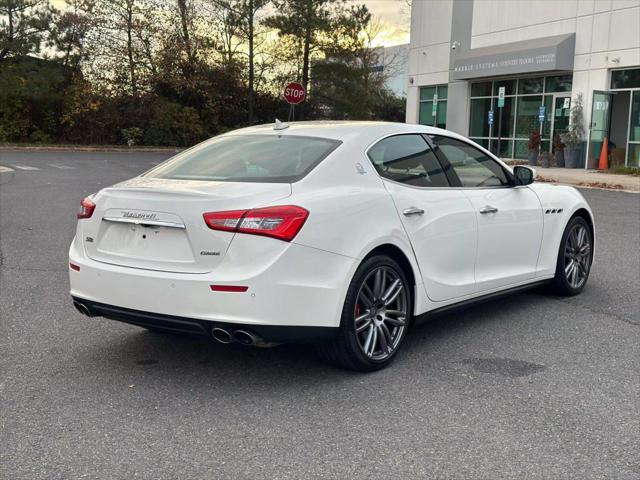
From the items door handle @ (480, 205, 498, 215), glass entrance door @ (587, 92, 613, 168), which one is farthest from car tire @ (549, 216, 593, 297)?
glass entrance door @ (587, 92, 613, 168)

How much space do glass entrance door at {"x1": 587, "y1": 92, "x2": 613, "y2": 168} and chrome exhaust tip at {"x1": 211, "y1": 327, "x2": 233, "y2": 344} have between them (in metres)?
23.6

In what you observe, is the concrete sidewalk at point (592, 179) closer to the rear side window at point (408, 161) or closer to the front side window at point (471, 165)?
the front side window at point (471, 165)

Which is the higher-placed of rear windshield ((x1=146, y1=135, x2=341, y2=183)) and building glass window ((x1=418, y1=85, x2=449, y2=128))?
building glass window ((x1=418, y1=85, x2=449, y2=128))

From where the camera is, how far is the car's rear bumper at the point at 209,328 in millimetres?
3902

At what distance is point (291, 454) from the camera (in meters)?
3.35

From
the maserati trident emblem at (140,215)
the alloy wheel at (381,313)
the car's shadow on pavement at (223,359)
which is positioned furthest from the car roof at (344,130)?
the car's shadow on pavement at (223,359)

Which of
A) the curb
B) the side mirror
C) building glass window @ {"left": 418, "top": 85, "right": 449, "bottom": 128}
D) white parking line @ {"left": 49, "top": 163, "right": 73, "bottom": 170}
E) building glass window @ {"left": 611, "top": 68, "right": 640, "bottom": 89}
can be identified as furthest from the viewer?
building glass window @ {"left": 418, "top": 85, "right": 449, "bottom": 128}

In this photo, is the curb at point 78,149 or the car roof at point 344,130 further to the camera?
the curb at point 78,149

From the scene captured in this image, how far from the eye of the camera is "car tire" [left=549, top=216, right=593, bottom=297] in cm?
644

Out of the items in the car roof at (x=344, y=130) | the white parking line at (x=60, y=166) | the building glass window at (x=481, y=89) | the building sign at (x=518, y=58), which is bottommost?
the white parking line at (x=60, y=166)

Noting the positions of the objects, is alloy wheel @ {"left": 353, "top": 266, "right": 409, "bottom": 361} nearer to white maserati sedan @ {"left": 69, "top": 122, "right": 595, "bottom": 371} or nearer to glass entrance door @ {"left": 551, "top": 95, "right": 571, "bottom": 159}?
white maserati sedan @ {"left": 69, "top": 122, "right": 595, "bottom": 371}

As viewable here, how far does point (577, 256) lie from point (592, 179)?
15.5 m

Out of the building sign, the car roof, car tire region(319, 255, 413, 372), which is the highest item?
the building sign

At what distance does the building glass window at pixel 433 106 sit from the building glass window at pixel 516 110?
213 cm
